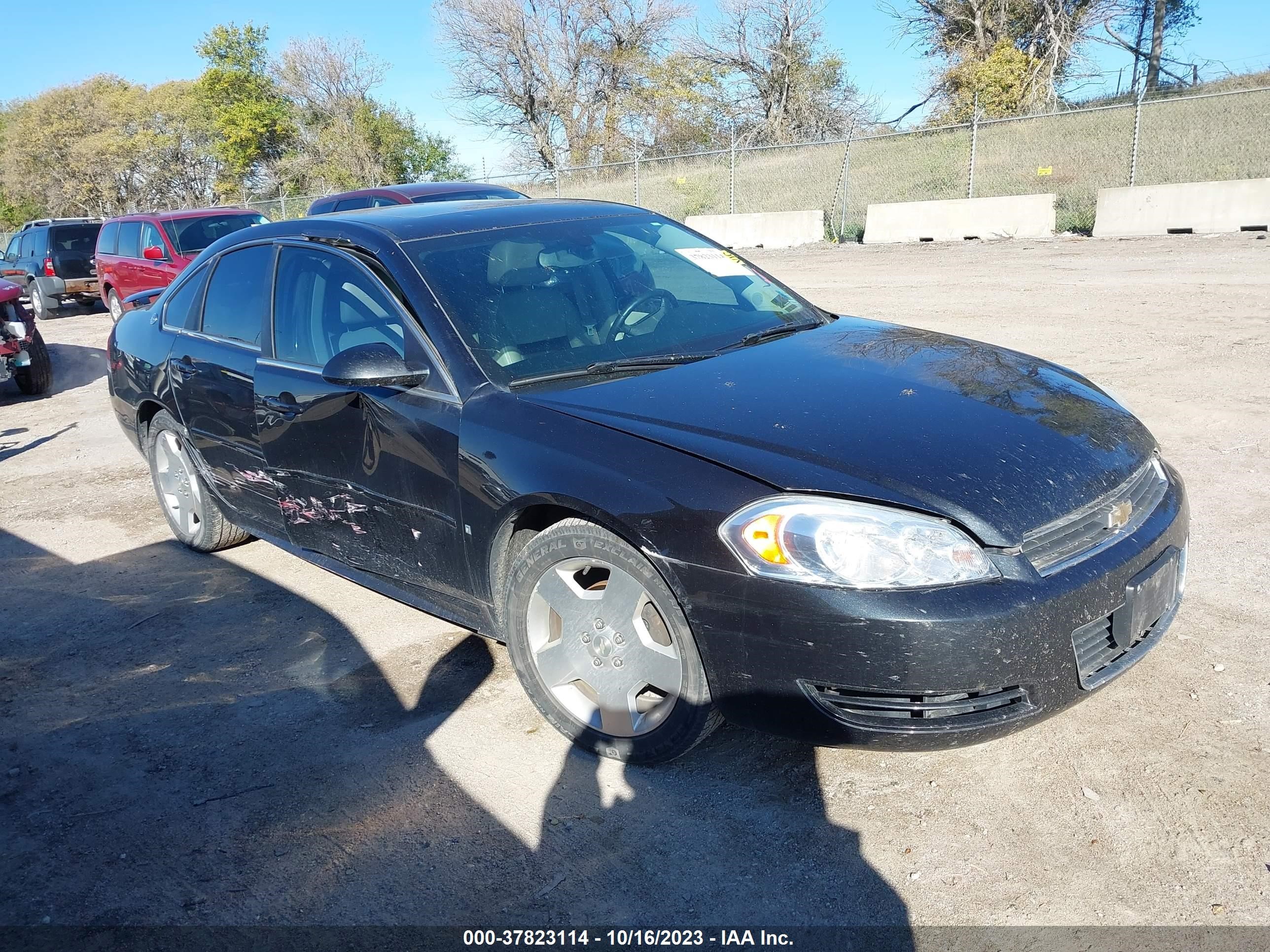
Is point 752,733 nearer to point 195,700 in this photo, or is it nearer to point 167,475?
point 195,700

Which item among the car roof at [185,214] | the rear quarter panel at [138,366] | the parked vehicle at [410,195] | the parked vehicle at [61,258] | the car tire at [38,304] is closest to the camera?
the rear quarter panel at [138,366]

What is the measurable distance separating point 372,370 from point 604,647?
1226 mm

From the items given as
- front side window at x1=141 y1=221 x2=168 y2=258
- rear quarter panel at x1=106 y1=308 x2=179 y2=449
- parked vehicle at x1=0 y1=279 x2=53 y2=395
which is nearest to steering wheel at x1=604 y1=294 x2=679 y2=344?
rear quarter panel at x1=106 y1=308 x2=179 y2=449

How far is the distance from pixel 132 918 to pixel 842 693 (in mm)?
1909

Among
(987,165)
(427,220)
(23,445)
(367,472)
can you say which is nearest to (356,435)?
(367,472)

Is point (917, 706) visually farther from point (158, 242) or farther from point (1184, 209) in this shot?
point (1184, 209)

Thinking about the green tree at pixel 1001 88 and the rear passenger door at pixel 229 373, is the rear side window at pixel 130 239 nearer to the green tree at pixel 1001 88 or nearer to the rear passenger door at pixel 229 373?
the rear passenger door at pixel 229 373

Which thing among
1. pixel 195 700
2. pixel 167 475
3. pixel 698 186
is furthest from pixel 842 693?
pixel 698 186

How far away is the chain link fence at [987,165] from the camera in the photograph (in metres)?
20.3

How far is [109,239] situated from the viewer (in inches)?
640

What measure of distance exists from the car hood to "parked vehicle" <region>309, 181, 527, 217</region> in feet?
26.6

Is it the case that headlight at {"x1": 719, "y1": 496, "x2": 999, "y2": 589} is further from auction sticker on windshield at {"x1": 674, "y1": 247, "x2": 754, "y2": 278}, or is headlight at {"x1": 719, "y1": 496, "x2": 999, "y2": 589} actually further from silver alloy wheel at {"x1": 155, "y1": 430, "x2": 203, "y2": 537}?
silver alloy wheel at {"x1": 155, "y1": 430, "x2": 203, "y2": 537}

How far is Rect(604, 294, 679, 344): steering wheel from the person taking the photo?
144 inches

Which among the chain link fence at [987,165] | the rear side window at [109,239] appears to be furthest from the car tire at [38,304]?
the chain link fence at [987,165]
